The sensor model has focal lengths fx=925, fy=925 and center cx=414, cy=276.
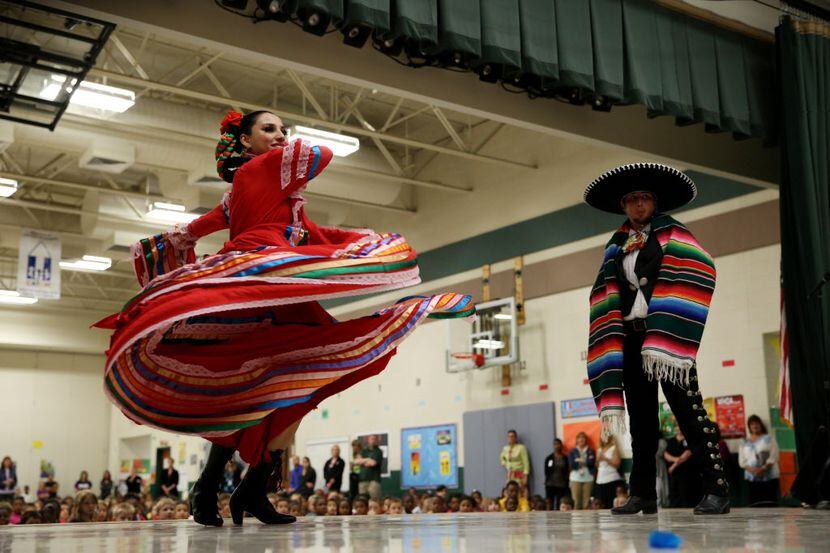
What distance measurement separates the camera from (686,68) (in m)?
6.16

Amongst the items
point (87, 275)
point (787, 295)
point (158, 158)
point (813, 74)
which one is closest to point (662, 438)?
point (787, 295)

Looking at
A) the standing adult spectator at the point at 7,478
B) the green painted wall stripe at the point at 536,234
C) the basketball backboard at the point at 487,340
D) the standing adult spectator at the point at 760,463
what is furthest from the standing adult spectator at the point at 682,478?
the standing adult spectator at the point at 7,478

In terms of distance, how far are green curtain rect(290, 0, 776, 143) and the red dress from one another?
1.93m

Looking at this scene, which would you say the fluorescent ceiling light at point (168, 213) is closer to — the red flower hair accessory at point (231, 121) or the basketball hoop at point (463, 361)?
the basketball hoop at point (463, 361)

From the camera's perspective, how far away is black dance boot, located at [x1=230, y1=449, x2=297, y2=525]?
2.96m

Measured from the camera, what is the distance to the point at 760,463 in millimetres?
8891

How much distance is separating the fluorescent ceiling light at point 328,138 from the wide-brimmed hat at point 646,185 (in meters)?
6.32

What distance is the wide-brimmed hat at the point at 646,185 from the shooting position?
3.83m

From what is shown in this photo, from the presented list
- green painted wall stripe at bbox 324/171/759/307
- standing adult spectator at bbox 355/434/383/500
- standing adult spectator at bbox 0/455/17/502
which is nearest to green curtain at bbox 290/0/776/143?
green painted wall stripe at bbox 324/171/759/307

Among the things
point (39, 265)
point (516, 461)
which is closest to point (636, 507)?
point (516, 461)

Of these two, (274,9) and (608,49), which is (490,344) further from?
(274,9)

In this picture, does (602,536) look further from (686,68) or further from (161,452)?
(161,452)

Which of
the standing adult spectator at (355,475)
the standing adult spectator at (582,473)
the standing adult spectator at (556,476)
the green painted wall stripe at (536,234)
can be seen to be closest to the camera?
the green painted wall stripe at (536,234)

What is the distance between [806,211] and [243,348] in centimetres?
459
